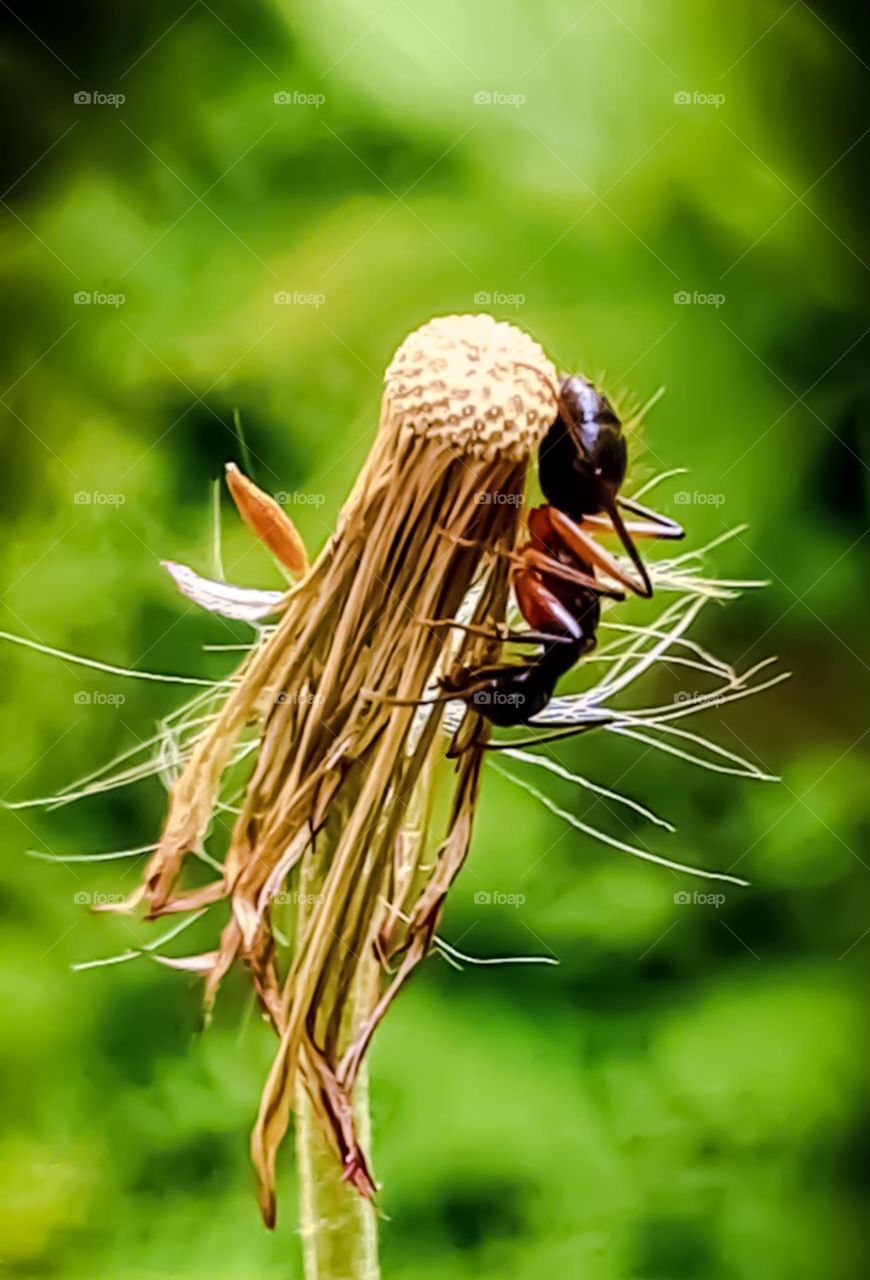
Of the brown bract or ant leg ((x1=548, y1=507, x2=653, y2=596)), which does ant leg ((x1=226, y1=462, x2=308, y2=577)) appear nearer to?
the brown bract

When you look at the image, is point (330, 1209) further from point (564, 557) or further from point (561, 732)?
point (564, 557)

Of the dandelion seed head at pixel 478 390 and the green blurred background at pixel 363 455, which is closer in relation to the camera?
the dandelion seed head at pixel 478 390

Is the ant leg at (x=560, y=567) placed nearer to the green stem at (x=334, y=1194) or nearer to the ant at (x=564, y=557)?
the ant at (x=564, y=557)

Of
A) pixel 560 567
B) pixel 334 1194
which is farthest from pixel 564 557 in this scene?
pixel 334 1194

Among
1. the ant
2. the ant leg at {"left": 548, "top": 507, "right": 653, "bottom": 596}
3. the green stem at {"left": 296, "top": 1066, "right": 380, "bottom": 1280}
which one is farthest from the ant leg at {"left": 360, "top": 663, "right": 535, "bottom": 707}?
the green stem at {"left": 296, "top": 1066, "right": 380, "bottom": 1280}

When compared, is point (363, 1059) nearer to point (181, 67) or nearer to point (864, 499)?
point (864, 499)

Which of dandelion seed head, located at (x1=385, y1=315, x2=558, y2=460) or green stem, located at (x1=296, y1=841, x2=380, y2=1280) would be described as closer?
dandelion seed head, located at (x1=385, y1=315, x2=558, y2=460)

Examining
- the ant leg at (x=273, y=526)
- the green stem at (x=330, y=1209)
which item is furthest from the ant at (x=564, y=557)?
the green stem at (x=330, y=1209)

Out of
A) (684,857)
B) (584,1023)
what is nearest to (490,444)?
(684,857)
